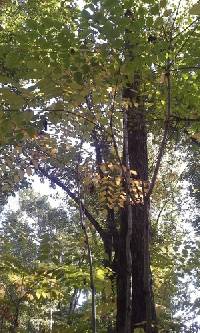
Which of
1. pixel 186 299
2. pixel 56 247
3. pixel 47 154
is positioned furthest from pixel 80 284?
pixel 186 299

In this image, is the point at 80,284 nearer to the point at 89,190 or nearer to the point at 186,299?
the point at 89,190

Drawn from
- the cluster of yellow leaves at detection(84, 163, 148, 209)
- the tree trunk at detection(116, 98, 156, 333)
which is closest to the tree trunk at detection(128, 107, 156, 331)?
the tree trunk at detection(116, 98, 156, 333)

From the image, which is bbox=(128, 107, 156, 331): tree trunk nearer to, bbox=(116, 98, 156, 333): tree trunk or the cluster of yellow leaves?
bbox=(116, 98, 156, 333): tree trunk

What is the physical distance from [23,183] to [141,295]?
10.8 metres

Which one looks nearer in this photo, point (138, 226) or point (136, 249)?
point (136, 249)

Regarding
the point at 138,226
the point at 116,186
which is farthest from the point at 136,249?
the point at 116,186

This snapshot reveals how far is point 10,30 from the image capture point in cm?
966

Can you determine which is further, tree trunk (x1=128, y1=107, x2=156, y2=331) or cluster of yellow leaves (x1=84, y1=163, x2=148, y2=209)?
tree trunk (x1=128, y1=107, x2=156, y2=331)

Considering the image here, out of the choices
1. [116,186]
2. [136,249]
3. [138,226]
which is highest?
[116,186]

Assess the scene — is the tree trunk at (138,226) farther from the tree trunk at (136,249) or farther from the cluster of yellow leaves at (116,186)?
the cluster of yellow leaves at (116,186)

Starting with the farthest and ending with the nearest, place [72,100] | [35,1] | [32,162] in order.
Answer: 1. [35,1]
2. [32,162]
3. [72,100]

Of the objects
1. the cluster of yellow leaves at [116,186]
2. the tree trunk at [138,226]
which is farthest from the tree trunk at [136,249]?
the cluster of yellow leaves at [116,186]

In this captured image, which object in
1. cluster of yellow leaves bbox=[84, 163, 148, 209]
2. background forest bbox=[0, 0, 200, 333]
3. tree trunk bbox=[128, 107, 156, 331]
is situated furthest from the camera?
tree trunk bbox=[128, 107, 156, 331]

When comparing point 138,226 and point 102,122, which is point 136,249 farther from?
point 102,122
